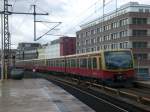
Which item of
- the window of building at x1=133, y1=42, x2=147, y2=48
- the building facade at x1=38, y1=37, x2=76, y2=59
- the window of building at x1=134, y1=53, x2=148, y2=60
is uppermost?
the building facade at x1=38, y1=37, x2=76, y2=59

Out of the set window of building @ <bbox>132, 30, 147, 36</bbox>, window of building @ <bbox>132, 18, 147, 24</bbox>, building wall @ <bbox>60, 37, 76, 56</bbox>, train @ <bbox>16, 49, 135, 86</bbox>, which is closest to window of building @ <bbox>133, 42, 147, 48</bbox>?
window of building @ <bbox>132, 30, 147, 36</bbox>

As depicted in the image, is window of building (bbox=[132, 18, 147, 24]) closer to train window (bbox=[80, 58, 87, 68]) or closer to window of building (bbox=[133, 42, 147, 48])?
window of building (bbox=[133, 42, 147, 48])

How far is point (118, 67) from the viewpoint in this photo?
2984 cm

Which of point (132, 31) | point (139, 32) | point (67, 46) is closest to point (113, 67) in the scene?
point (132, 31)

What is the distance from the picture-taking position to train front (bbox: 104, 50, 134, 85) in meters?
29.7

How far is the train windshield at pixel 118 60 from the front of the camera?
→ 29.9m

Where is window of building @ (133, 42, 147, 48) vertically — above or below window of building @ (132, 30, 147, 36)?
below

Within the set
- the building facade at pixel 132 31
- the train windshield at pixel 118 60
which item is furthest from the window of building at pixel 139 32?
the train windshield at pixel 118 60

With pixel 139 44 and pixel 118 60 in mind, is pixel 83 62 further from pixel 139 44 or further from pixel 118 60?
pixel 139 44

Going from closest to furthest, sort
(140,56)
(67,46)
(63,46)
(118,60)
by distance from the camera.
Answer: (118,60), (140,56), (63,46), (67,46)

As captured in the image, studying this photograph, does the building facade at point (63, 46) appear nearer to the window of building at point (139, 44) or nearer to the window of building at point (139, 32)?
the window of building at point (139, 44)

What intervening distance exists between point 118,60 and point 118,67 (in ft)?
1.73

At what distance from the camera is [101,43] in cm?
11325

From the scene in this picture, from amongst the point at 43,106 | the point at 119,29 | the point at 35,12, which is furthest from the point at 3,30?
the point at 119,29
